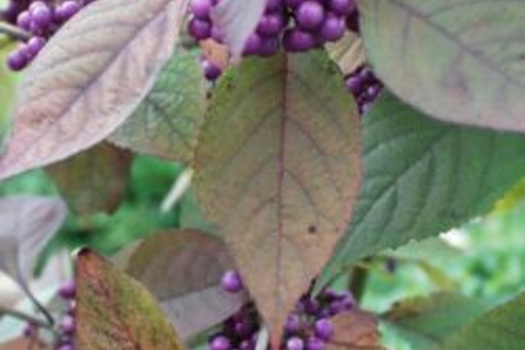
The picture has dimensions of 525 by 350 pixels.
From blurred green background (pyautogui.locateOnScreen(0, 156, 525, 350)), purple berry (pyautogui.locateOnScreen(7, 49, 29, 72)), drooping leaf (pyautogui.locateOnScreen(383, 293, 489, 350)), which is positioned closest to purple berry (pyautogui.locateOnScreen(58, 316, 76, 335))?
purple berry (pyautogui.locateOnScreen(7, 49, 29, 72))

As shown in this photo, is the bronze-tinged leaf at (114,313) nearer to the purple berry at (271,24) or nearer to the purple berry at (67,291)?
the purple berry at (271,24)

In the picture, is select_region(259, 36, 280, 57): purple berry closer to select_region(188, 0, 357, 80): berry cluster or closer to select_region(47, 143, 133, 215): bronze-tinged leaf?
select_region(188, 0, 357, 80): berry cluster

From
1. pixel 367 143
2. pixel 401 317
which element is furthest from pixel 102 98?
pixel 401 317

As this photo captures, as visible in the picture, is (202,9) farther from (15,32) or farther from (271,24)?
(15,32)

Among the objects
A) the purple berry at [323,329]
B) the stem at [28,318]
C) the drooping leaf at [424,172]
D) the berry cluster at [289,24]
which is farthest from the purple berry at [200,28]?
the stem at [28,318]

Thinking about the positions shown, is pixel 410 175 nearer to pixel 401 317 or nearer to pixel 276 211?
pixel 276 211
